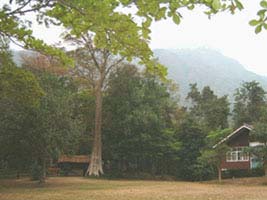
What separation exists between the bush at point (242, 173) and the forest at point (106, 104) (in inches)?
52.1

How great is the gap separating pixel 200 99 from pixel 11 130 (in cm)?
4518

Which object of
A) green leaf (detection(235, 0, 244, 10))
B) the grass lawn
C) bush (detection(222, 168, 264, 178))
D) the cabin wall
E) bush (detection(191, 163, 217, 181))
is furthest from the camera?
the cabin wall

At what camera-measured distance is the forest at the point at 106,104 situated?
570cm

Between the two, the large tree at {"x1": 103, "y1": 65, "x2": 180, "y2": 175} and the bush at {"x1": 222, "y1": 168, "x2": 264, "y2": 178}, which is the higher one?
the large tree at {"x1": 103, "y1": 65, "x2": 180, "y2": 175}

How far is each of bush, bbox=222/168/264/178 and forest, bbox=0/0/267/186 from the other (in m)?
1.32

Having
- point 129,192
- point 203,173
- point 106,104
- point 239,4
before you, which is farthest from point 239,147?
point 239,4

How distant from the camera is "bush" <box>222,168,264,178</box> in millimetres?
36050

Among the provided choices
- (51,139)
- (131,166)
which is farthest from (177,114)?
(51,139)

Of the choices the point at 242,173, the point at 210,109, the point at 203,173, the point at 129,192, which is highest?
the point at 210,109

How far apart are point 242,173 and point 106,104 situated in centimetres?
1458

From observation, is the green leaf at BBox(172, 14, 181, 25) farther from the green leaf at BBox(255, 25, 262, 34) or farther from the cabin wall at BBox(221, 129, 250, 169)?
the cabin wall at BBox(221, 129, 250, 169)

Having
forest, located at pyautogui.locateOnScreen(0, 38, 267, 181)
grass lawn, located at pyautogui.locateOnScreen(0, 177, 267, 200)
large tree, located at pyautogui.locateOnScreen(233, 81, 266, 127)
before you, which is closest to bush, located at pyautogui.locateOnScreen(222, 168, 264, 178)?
forest, located at pyautogui.locateOnScreen(0, 38, 267, 181)

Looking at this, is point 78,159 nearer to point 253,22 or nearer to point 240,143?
point 240,143

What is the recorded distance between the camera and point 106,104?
42719 mm
